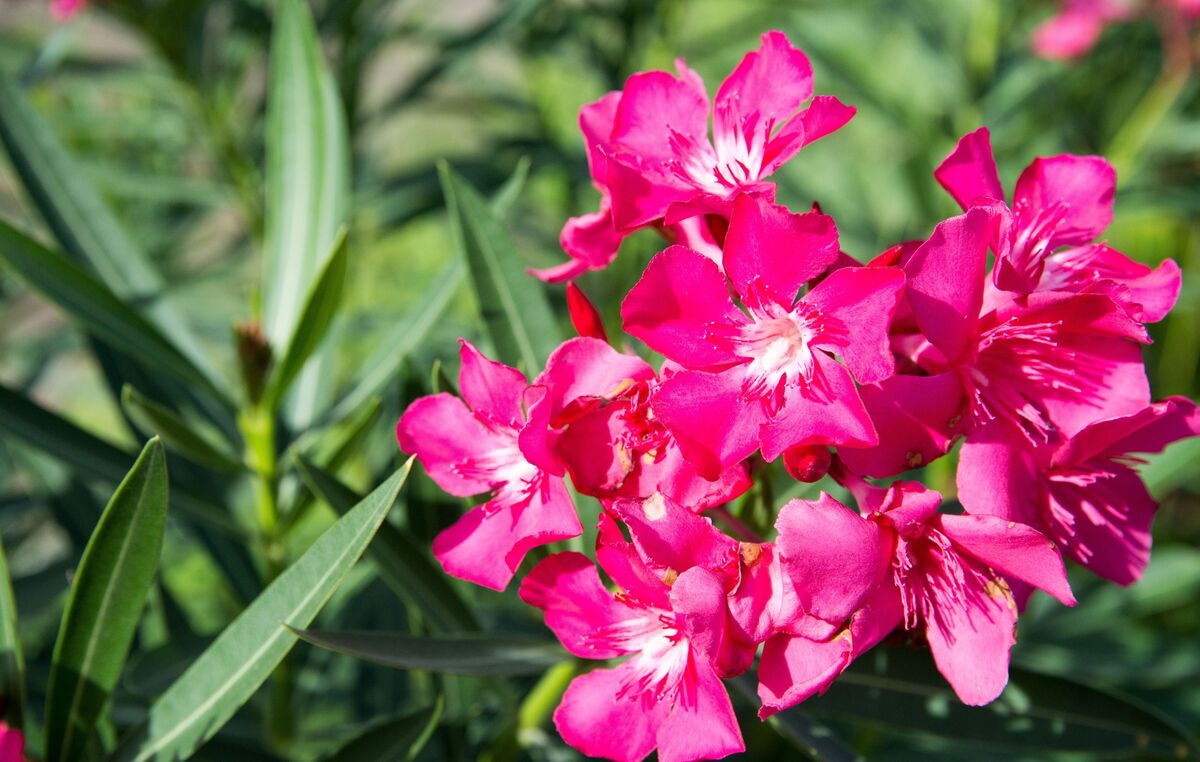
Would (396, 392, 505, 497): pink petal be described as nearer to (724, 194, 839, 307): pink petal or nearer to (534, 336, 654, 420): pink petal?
(534, 336, 654, 420): pink petal

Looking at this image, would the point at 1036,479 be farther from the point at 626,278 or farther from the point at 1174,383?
the point at 1174,383

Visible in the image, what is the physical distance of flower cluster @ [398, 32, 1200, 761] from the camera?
75cm

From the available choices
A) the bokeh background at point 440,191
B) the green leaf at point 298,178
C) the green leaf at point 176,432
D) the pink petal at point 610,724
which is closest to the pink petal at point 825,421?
the pink petal at point 610,724

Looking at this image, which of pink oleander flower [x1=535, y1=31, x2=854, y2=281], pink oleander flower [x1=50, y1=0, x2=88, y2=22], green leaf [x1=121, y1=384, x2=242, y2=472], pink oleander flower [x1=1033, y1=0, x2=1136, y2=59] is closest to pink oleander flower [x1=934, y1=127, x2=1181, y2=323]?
pink oleander flower [x1=535, y1=31, x2=854, y2=281]

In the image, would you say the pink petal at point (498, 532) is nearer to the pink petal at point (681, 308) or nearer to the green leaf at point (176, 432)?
the pink petal at point (681, 308)

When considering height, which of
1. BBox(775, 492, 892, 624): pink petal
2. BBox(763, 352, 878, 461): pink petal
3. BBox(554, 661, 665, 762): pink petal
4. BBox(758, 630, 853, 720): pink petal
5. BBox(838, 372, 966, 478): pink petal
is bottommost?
BBox(554, 661, 665, 762): pink petal

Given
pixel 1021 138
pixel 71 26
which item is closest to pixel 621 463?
pixel 71 26

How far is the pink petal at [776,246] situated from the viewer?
755mm

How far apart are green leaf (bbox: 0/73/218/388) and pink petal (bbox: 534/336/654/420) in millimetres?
562

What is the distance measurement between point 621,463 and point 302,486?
0.57m

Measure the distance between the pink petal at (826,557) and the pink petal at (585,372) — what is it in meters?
0.16

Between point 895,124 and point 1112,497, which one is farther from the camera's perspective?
point 895,124

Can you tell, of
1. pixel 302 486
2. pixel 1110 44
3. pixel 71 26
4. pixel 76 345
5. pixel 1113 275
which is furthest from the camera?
pixel 1110 44

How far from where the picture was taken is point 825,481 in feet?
3.36
